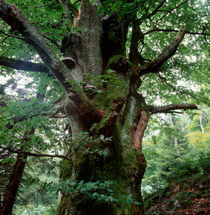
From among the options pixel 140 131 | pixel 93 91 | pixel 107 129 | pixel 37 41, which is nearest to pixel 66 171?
pixel 107 129

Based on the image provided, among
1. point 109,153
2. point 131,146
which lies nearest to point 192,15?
point 131,146

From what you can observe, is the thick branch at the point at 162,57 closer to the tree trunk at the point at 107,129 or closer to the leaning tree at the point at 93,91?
the leaning tree at the point at 93,91

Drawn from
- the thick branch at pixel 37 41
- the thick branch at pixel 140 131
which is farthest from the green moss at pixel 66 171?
the thick branch at pixel 140 131

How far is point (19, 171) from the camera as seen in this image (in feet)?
15.7

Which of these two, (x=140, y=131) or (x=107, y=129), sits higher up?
(x=140, y=131)

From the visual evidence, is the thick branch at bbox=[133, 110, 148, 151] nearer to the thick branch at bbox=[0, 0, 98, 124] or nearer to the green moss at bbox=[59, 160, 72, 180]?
the green moss at bbox=[59, 160, 72, 180]

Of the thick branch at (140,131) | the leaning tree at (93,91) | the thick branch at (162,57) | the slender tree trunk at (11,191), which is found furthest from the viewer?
the slender tree trunk at (11,191)

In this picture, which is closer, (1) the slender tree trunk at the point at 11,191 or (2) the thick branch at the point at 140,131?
(2) the thick branch at the point at 140,131

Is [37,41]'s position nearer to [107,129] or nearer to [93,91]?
[93,91]

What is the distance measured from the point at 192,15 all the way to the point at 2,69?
245 inches

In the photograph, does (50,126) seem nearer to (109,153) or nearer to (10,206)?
(109,153)

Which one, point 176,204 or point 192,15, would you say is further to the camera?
point 192,15

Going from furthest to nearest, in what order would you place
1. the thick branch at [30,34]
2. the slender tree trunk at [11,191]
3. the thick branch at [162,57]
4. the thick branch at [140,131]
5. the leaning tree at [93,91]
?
the slender tree trunk at [11,191] → the thick branch at [162,57] → the thick branch at [140,131] → the leaning tree at [93,91] → the thick branch at [30,34]

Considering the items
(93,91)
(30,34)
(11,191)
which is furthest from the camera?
(11,191)
